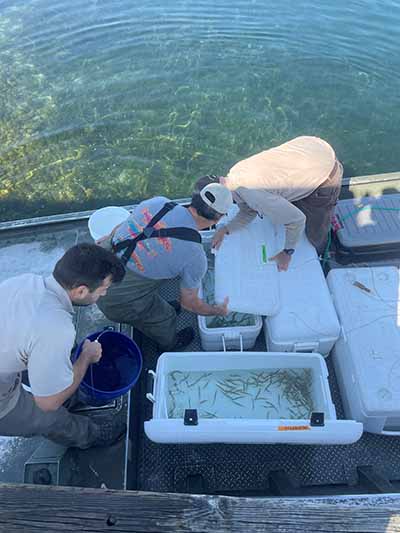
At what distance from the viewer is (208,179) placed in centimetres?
312

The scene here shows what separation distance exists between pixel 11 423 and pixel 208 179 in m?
2.18

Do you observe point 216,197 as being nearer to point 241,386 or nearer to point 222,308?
point 222,308

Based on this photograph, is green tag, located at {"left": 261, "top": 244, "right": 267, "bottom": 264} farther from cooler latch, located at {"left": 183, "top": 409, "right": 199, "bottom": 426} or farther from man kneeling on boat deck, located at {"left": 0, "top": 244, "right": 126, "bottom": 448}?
man kneeling on boat deck, located at {"left": 0, "top": 244, "right": 126, "bottom": 448}

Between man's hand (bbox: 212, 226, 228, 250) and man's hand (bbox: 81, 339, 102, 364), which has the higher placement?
man's hand (bbox: 212, 226, 228, 250)

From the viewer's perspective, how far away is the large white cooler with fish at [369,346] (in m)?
2.96

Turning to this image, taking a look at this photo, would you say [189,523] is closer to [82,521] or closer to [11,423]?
[82,521]

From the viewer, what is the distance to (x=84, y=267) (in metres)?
2.12

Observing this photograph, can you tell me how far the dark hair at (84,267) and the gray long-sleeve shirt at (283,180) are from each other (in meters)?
1.64

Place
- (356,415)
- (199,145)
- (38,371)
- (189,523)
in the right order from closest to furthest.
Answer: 1. (189,523)
2. (38,371)
3. (356,415)
4. (199,145)

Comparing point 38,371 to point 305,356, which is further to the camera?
point 305,356

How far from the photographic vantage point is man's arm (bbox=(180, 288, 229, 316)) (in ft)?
10.0

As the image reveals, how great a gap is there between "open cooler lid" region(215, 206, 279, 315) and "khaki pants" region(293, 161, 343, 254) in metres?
0.36

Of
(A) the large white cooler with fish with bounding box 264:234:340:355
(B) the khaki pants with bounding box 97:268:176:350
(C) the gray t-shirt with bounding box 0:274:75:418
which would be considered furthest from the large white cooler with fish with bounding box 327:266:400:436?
(C) the gray t-shirt with bounding box 0:274:75:418

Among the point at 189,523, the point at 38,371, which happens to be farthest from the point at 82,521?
the point at 38,371
